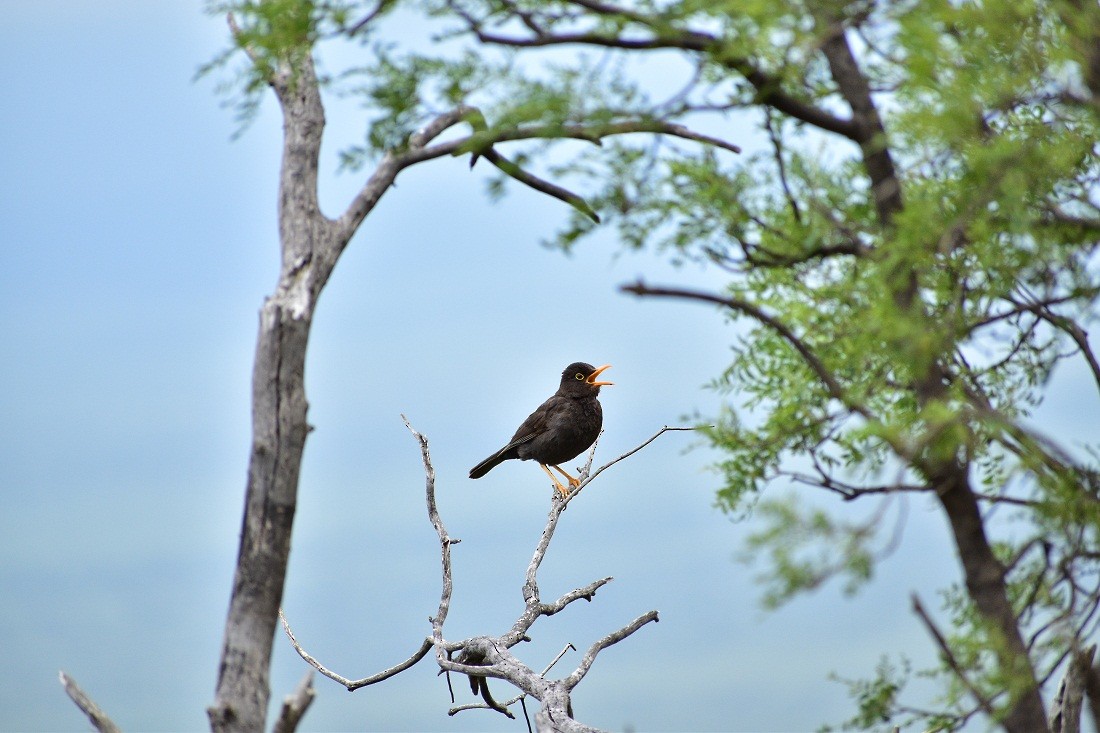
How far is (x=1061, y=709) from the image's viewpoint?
18.5 feet

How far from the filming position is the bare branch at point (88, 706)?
6.69 metres

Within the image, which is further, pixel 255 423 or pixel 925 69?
pixel 255 423

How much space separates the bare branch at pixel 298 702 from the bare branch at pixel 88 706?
1166 mm

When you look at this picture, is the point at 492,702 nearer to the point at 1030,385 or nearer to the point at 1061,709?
the point at 1061,709

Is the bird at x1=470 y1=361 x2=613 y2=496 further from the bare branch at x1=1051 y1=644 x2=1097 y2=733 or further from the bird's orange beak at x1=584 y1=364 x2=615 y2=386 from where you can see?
the bare branch at x1=1051 y1=644 x2=1097 y2=733

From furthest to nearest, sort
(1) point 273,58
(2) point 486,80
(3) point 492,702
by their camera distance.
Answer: (3) point 492,702 < (1) point 273,58 < (2) point 486,80

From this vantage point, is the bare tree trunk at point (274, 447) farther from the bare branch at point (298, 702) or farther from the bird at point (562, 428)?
the bird at point (562, 428)

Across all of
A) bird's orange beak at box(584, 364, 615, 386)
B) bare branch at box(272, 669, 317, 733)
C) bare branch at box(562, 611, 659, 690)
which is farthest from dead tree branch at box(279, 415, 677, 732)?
bird's orange beak at box(584, 364, 615, 386)

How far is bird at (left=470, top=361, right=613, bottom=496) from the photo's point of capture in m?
7.49

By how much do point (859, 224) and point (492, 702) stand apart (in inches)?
117

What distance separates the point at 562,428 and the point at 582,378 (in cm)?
51

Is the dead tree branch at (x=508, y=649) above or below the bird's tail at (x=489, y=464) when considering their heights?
below

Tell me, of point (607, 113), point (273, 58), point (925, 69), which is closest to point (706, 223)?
point (607, 113)

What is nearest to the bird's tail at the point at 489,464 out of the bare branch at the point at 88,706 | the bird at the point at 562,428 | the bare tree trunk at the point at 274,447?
the bird at the point at 562,428
